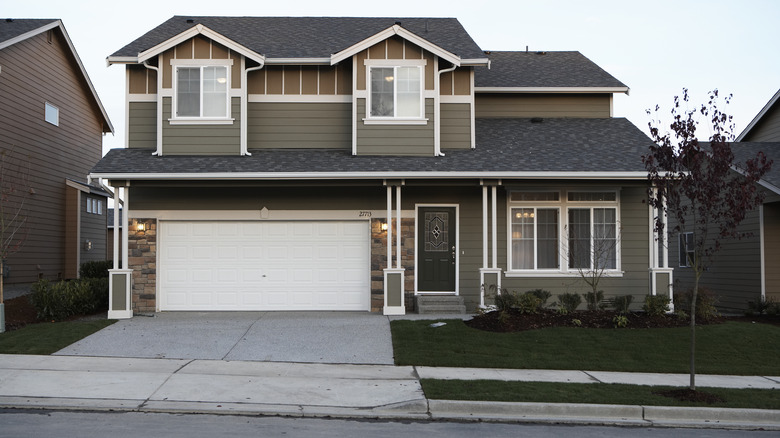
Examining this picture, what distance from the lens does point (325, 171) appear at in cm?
1431

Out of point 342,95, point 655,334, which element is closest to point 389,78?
point 342,95

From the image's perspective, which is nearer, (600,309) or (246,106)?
(600,309)

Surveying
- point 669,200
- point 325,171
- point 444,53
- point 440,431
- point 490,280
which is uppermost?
point 444,53

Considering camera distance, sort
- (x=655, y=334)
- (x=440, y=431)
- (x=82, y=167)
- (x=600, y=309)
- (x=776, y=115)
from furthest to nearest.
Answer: (x=82, y=167), (x=776, y=115), (x=600, y=309), (x=655, y=334), (x=440, y=431)

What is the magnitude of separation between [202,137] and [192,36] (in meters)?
2.16

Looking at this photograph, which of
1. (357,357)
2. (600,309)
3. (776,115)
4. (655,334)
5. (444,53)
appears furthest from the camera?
(776,115)

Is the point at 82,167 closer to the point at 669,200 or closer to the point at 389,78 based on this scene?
the point at 389,78

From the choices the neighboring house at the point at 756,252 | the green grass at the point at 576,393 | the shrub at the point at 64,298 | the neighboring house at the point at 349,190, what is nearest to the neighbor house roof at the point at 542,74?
the neighboring house at the point at 349,190

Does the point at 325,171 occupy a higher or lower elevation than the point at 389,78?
lower

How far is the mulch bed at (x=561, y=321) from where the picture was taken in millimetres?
12531

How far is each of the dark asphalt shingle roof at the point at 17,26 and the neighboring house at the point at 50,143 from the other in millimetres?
24

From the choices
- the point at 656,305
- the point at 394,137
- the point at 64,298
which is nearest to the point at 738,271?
the point at 656,305

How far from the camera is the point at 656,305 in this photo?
13.2m

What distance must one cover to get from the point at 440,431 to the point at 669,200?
442 centimetres
